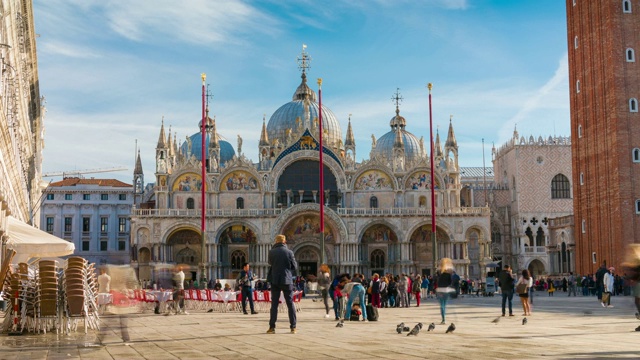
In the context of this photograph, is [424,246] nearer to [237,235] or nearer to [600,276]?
[237,235]

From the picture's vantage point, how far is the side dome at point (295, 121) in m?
69.9

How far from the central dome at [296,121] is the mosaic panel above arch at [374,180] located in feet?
25.2

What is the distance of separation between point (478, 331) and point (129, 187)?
73.3 metres

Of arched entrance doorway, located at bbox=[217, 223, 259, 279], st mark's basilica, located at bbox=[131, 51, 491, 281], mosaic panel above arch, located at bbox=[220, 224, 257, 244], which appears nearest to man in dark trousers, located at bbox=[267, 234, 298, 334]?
st mark's basilica, located at bbox=[131, 51, 491, 281]

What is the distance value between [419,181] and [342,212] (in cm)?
684

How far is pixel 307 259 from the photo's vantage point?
Result: 61.6 m

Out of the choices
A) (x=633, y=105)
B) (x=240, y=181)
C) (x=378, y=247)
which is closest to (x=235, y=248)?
(x=240, y=181)

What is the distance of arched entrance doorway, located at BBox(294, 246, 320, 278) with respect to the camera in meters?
61.1

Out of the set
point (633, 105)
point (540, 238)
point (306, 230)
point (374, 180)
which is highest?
point (633, 105)

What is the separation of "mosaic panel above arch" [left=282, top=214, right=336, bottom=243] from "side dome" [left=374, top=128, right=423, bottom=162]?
1565 centimetres

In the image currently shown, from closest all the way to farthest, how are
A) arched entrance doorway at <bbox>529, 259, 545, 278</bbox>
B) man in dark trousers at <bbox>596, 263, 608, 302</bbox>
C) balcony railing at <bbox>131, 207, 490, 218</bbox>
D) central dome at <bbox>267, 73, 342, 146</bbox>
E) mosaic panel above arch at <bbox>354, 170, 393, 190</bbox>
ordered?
1. man in dark trousers at <bbox>596, 263, 608, 302</bbox>
2. balcony railing at <bbox>131, 207, 490, 218</bbox>
3. mosaic panel above arch at <bbox>354, 170, 393, 190</bbox>
4. central dome at <bbox>267, 73, 342, 146</bbox>
5. arched entrance doorway at <bbox>529, 259, 545, 278</bbox>

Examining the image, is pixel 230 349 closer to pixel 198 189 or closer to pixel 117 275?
pixel 117 275

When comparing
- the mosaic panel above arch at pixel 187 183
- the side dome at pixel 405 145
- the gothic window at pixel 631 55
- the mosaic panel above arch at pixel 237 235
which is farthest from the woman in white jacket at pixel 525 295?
the side dome at pixel 405 145

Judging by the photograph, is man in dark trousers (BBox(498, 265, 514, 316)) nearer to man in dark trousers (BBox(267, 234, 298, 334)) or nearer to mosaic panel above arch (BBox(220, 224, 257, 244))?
man in dark trousers (BBox(267, 234, 298, 334))
